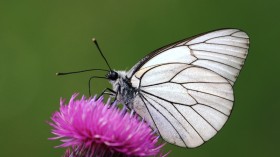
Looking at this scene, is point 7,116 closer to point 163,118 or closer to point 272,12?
point 163,118

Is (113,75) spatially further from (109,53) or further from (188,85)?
(109,53)

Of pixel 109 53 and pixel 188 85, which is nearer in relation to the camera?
pixel 188 85

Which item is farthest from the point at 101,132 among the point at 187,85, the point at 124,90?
the point at 187,85

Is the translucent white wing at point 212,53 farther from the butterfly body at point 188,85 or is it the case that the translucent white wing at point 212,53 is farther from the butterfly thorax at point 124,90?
the butterfly thorax at point 124,90

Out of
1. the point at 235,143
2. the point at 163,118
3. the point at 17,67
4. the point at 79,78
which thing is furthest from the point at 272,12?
the point at 163,118

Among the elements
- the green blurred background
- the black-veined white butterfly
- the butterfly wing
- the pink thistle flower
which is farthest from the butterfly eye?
the green blurred background

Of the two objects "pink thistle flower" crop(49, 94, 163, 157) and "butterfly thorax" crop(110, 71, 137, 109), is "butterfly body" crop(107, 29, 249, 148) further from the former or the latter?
"pink thistle flower" crop(49, 94, 163, 157)

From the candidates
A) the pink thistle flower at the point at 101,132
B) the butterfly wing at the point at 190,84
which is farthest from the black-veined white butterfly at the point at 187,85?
the pink thistle flower at the point at 101,132
